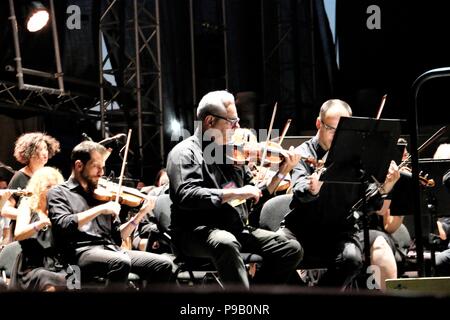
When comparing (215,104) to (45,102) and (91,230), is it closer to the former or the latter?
(91,230)

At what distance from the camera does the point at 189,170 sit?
12.5 feet

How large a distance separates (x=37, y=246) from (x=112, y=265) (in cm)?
60

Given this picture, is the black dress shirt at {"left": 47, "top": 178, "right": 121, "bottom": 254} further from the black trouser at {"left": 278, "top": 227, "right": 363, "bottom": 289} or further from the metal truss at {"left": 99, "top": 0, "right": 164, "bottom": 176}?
the metal truss at {"left": 99, "top": 0, "right": 164, "bottom": 176}

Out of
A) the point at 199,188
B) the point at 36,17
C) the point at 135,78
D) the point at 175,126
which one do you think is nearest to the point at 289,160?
the point at 199,188

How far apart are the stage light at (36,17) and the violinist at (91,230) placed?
3863 mm

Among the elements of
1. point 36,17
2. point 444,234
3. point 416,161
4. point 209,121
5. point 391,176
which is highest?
point 36,17

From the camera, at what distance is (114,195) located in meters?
4.37

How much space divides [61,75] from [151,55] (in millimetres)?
1795

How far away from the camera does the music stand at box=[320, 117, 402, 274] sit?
3.71 metres

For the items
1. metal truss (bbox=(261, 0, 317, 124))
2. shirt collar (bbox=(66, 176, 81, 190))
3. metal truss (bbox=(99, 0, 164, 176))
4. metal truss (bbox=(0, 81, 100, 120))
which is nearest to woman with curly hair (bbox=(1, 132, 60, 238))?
shirt collar (bbox=(66, 176, 81, 190))

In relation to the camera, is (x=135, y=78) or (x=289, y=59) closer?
(x=135, y=78)

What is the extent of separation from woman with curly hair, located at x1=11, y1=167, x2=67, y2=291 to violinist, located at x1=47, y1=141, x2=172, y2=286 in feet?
0.47
